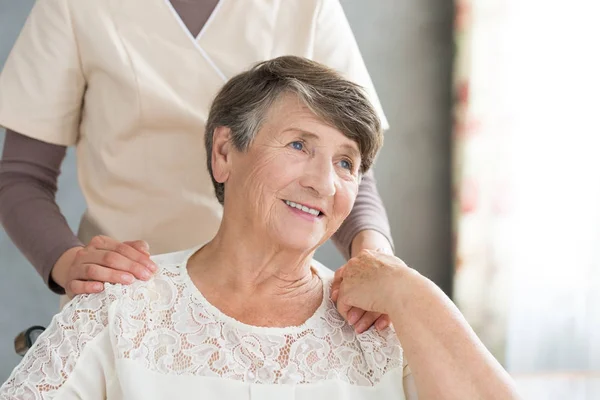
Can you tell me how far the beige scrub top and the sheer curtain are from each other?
53.8 inches

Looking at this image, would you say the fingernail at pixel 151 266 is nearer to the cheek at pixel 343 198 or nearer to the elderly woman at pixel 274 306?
the elderly woman at pixel 274 306

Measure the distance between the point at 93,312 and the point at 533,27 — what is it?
2329mm

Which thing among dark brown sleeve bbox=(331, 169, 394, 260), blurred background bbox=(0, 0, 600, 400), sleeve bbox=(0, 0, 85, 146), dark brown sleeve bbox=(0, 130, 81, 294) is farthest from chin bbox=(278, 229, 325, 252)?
blurred background bbox=(0, 0, 600, 400)

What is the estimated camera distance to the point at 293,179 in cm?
176

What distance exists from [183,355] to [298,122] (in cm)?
55

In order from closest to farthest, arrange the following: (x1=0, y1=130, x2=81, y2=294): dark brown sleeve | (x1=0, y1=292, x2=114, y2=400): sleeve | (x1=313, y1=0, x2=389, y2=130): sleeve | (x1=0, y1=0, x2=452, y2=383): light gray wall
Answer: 1. (x1=0, y1=292, x2=114, y2=400): sleeve
2. (x1=0, y1=130, x2=81, y2=294): dark brown sleeve
3. (x1=313, y1=0, x2=389, y2=130): sleeve
4. (x1=0, y1=0, x2=452, y2=383): light gray wall

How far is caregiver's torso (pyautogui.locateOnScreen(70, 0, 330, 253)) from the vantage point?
6.77ft

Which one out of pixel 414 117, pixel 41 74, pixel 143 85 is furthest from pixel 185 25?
pixel 414 117

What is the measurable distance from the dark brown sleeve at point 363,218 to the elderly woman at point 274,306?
24cm

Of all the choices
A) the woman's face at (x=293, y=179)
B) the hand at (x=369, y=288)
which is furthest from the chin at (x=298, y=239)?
the hand at (x=369, y=288)

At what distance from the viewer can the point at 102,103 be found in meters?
2.11

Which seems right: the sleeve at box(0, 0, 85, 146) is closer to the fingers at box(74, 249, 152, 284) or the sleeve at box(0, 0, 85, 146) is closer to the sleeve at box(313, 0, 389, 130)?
the fingers at box(74, 249, 152, 284)

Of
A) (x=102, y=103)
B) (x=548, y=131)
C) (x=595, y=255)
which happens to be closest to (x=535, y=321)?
(x=595, y=255)

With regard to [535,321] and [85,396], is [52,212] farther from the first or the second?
[535,321]
